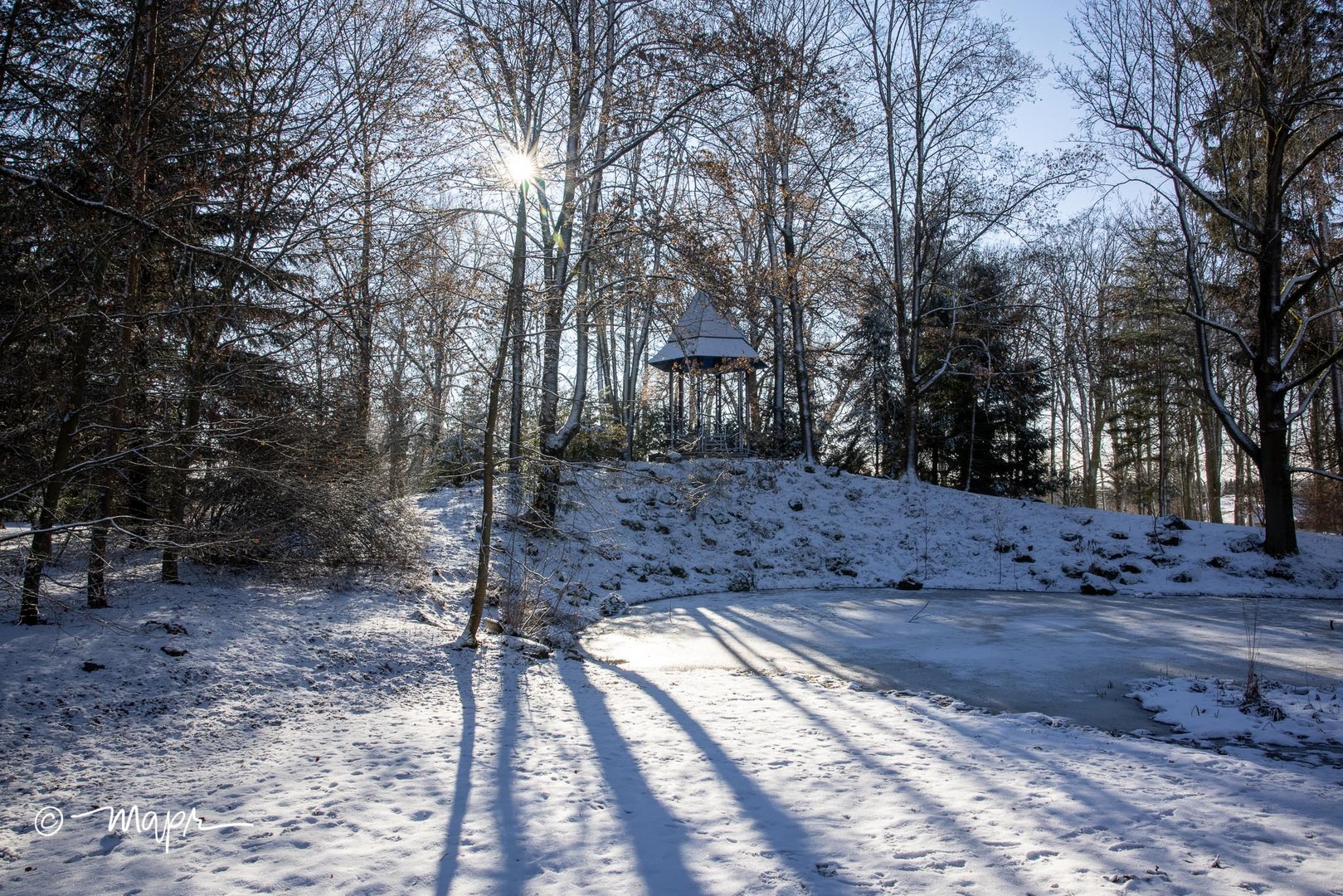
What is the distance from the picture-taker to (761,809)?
12.4 feet

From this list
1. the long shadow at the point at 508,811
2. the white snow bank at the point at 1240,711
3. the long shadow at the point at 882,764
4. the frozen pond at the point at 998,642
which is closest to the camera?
the long shadow at the point at 508,811

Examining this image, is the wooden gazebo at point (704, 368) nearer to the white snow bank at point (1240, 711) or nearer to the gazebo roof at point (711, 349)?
the gazebo roof at point (711, 349)

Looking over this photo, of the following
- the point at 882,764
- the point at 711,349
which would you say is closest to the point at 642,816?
the point at 882,764

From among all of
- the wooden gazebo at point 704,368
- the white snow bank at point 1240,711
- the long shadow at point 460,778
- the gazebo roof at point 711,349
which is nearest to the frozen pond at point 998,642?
the white snow bank at point 1240,711

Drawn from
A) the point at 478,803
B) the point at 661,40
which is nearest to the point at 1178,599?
the point at 661,40

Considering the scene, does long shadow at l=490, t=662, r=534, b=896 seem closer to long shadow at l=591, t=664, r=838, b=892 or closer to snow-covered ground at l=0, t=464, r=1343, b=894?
snow-covered ground at l=0, t=464, r=1343, b=894

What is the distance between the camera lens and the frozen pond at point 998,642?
675 centimetres

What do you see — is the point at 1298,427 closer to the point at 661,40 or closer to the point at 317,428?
the point at 661,40

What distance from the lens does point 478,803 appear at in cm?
376

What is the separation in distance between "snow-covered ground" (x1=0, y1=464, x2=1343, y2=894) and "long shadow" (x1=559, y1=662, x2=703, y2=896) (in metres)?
0.02

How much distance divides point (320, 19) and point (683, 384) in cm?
1617

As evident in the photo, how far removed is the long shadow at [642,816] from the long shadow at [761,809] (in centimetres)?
39

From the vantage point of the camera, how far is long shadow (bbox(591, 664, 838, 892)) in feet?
10.6

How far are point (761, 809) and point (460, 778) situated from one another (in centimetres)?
157
